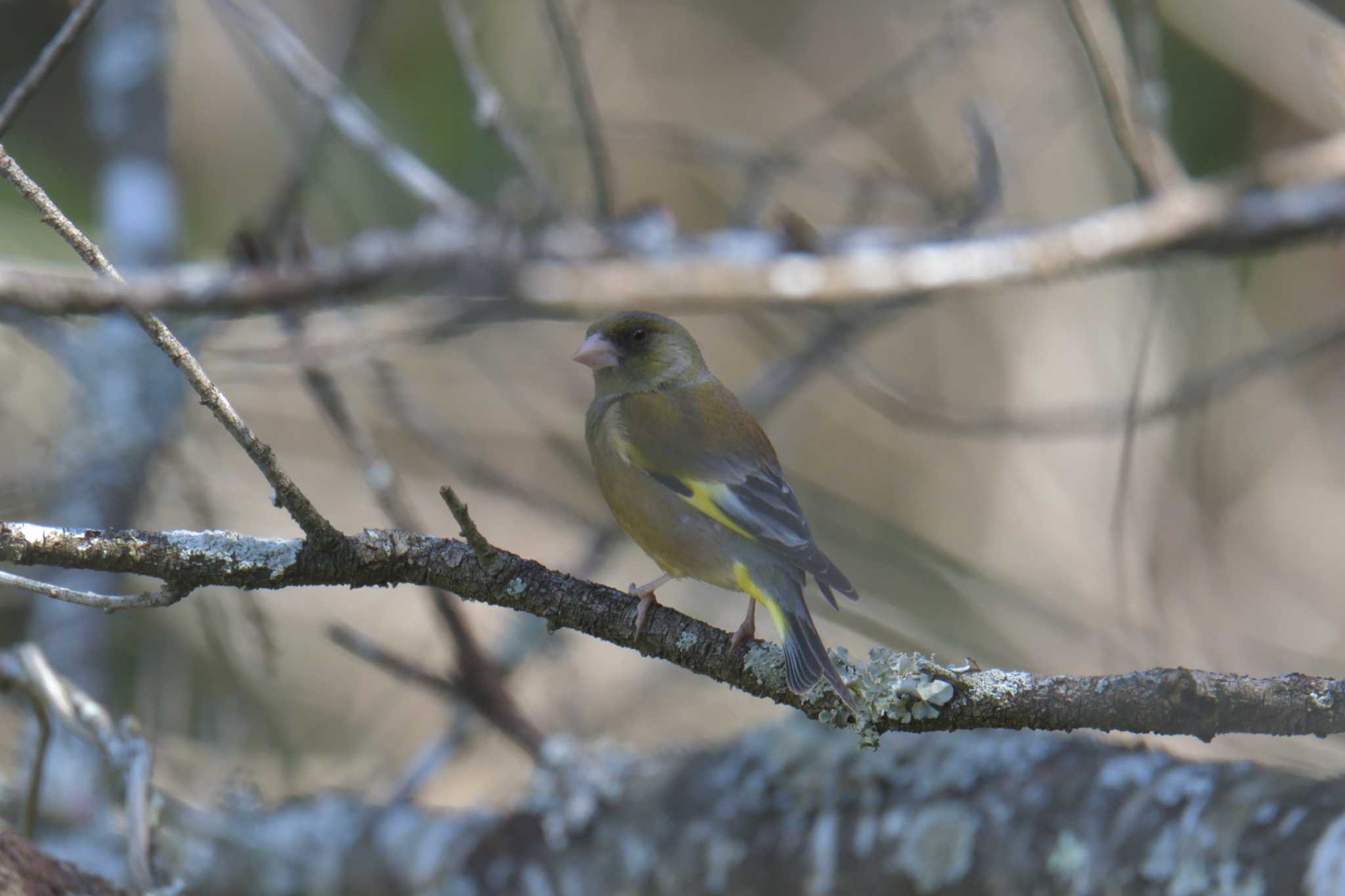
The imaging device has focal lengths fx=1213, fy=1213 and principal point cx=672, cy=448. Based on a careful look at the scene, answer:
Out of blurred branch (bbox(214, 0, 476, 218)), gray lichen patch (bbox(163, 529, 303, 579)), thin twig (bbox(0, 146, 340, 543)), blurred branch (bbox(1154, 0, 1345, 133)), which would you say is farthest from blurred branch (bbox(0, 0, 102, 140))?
blurred branch (bbox(1154, 0, 1345, 133))

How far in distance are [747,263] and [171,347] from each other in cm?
147

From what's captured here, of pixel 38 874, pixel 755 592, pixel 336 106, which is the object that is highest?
pixel 336 106

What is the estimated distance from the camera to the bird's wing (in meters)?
2.67

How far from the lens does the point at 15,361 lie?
15.8ft

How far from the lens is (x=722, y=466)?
296 centimetres

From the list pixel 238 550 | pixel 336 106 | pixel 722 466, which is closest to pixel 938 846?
pixel 722 466

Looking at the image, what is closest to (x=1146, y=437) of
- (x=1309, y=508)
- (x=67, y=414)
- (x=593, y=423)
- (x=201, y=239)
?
(x=1309, y=508)

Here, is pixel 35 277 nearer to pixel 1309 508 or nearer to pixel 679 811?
pixel 679 811

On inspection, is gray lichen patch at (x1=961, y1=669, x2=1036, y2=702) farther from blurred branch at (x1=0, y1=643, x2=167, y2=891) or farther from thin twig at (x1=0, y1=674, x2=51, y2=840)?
thin twig at (x1=0, y1=674, x2=51, y2=840)

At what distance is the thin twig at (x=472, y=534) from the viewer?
5.14 ft

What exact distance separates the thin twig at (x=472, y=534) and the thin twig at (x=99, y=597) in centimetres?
38

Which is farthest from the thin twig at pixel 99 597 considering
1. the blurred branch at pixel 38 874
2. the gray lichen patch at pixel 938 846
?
the gray lichen patch at pixel 938 846

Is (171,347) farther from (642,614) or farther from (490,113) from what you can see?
(490,113)

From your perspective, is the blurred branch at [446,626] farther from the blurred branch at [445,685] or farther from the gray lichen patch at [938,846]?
the gray lichen patch at [938,846]
